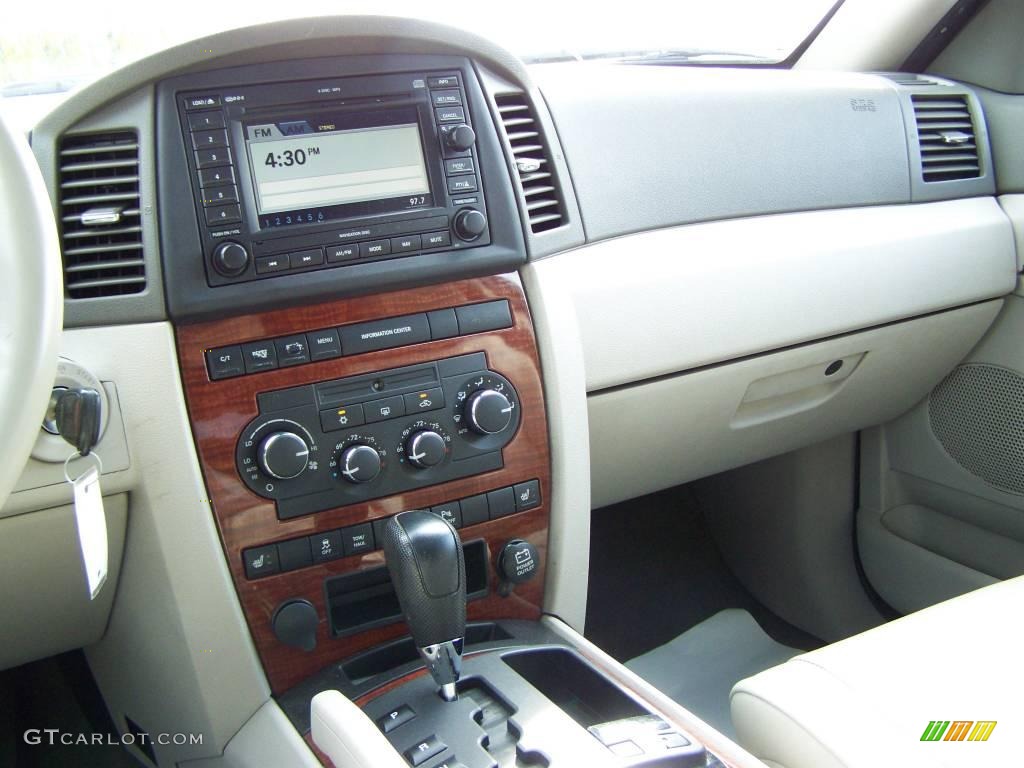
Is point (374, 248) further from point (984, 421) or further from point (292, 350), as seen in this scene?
point (984, 421)

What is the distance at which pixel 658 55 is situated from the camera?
75.0 inches

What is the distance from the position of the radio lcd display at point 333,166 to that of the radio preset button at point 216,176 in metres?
0.03

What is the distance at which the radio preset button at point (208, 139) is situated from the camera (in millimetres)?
1045

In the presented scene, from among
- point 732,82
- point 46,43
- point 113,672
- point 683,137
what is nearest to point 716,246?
point 683,137

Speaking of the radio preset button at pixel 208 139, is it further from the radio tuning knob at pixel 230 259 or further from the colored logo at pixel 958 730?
the colored logo at pixel 958 730

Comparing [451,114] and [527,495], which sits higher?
[451,114]

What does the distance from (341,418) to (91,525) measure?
294 mm

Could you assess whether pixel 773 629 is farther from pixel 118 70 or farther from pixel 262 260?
pixel 118 70

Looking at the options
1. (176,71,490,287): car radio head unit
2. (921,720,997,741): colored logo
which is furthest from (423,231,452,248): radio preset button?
(921,720,997,741): colored logo

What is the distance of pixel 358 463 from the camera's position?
110 cm

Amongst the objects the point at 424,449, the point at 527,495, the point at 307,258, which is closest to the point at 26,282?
the point at 307,258

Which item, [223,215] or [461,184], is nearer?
[223,215]

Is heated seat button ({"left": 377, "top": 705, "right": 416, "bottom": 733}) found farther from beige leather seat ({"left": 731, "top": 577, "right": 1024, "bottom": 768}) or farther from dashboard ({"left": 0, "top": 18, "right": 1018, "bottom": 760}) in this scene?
beige leather seat ({"left": 731, "top": 577, "right": 1024, "bottom": 768})

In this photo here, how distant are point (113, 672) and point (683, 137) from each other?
3.85ft
